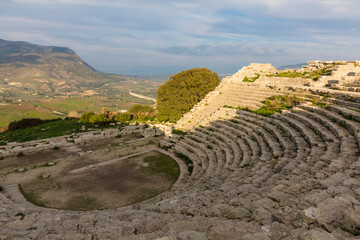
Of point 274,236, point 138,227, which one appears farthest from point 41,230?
point 274,236

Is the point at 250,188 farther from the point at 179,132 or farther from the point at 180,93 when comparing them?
the point at 180,93

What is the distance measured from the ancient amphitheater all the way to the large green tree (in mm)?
8590

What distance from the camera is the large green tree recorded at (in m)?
28.9

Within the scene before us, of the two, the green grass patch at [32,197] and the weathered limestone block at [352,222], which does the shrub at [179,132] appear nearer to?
the green grass patch at [32,197]

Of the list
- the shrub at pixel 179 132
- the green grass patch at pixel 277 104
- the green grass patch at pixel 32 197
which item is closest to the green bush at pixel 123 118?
the shrub at pixel 179 132

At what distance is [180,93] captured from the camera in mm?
29109

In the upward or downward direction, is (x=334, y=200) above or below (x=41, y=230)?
→ above

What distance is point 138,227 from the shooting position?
521 centimetres

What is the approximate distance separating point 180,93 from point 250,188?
A: 2283cm

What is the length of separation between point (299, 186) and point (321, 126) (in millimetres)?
7095

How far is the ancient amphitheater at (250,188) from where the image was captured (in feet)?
14.4

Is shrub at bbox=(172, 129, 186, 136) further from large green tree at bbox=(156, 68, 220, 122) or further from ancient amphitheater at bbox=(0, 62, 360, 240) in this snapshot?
large green tree at bbox=(156, 68, 220, 122)

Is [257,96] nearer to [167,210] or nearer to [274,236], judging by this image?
[167,210]

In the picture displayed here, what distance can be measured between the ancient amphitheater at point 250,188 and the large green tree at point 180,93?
8590 millimetres
